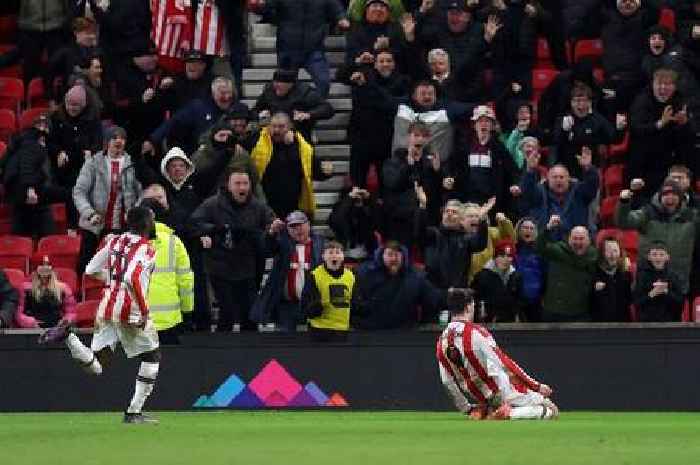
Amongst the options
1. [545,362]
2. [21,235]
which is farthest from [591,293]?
[21,235]

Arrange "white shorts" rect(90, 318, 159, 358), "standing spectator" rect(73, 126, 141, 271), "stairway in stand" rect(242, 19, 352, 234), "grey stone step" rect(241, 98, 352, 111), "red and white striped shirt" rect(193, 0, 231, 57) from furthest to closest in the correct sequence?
"grey stone step" rect(241, 98, 352, 111), "red and white striped shirt" rect(193, 0, 231, 57), "stairway in stand" rect(242, 19, 352, 234), "standing spectator" rect(73, 126, 141, 271), "white shorts" rect(90, 318, 159, 358)

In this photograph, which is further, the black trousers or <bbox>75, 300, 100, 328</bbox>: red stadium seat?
<bbox>75, 300, 100, 328</bbox>: red stadium seat

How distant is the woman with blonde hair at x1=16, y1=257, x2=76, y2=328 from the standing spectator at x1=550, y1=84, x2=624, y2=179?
Answer: 5696mm

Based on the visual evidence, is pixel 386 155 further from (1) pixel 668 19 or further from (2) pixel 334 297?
(1) pixel 668 19

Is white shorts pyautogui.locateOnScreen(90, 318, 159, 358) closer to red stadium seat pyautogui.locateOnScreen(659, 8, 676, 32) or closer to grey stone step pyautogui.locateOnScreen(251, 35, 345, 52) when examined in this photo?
grey stone step pyautogui.locateOnScreen(251, 35, 345, 52)

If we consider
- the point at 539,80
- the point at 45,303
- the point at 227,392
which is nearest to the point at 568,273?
the point at 227,392

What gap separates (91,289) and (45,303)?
41.2 inches

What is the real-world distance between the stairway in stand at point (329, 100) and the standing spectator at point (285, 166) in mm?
1193

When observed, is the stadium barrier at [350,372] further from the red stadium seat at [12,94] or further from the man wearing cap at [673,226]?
the red stadium seat at [12,94]

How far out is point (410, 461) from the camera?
1323 centimetres

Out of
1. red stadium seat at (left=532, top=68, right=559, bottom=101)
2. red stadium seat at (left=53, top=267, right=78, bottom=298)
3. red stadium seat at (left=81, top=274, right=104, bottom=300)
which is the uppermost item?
red stadium seat at (left=532, top=68, right=559, bottom=101)

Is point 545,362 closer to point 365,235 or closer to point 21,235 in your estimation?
point 365,235

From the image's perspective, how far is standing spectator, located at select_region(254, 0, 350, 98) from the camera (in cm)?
2564

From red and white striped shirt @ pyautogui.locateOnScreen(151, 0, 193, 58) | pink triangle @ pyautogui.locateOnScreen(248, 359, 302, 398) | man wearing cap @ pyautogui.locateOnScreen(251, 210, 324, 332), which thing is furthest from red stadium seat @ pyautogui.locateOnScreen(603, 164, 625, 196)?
red and white striped shirt @ pyautogui.locateOnScreen(151, 0, 193, 58)
